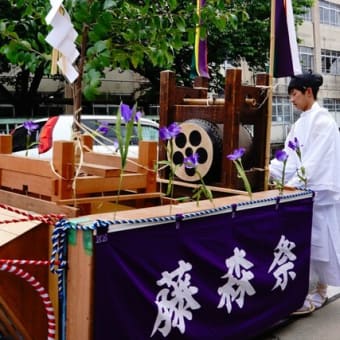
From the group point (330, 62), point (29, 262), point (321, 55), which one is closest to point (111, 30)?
point (29, 262)

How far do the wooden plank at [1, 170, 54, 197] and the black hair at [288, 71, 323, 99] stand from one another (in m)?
2.10

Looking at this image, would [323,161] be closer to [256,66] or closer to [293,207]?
[293,207]

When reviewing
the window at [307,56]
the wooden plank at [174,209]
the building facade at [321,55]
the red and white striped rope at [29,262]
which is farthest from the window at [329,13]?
the red and white striped rope at [29,262]

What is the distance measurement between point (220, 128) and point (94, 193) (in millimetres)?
1293

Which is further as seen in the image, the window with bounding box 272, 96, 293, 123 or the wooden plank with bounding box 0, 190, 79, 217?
the window with bounding box 272, 96, 293, 123

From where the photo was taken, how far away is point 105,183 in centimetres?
273

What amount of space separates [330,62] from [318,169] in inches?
1236

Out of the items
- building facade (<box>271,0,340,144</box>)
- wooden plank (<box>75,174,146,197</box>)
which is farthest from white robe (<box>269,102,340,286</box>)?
building facade (<box>271,0,340,144</box>)

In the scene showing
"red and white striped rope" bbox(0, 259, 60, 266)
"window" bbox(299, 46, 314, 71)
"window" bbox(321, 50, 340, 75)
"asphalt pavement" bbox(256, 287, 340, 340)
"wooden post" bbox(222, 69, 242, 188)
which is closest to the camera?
"red and white striped rope" bbox(0, 259, 60, 266)

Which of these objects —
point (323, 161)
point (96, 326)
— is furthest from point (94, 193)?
point (323, 161)

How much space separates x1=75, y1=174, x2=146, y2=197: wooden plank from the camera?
264cm

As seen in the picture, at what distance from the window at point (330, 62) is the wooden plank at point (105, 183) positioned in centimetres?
3102

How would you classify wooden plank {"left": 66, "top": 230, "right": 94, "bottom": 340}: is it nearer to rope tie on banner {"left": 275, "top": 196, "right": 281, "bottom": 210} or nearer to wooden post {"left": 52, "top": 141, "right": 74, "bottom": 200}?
wooden post {"left": 52, "top": 141, "right": 74, "bottom": 200}

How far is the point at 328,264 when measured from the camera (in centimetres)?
380
